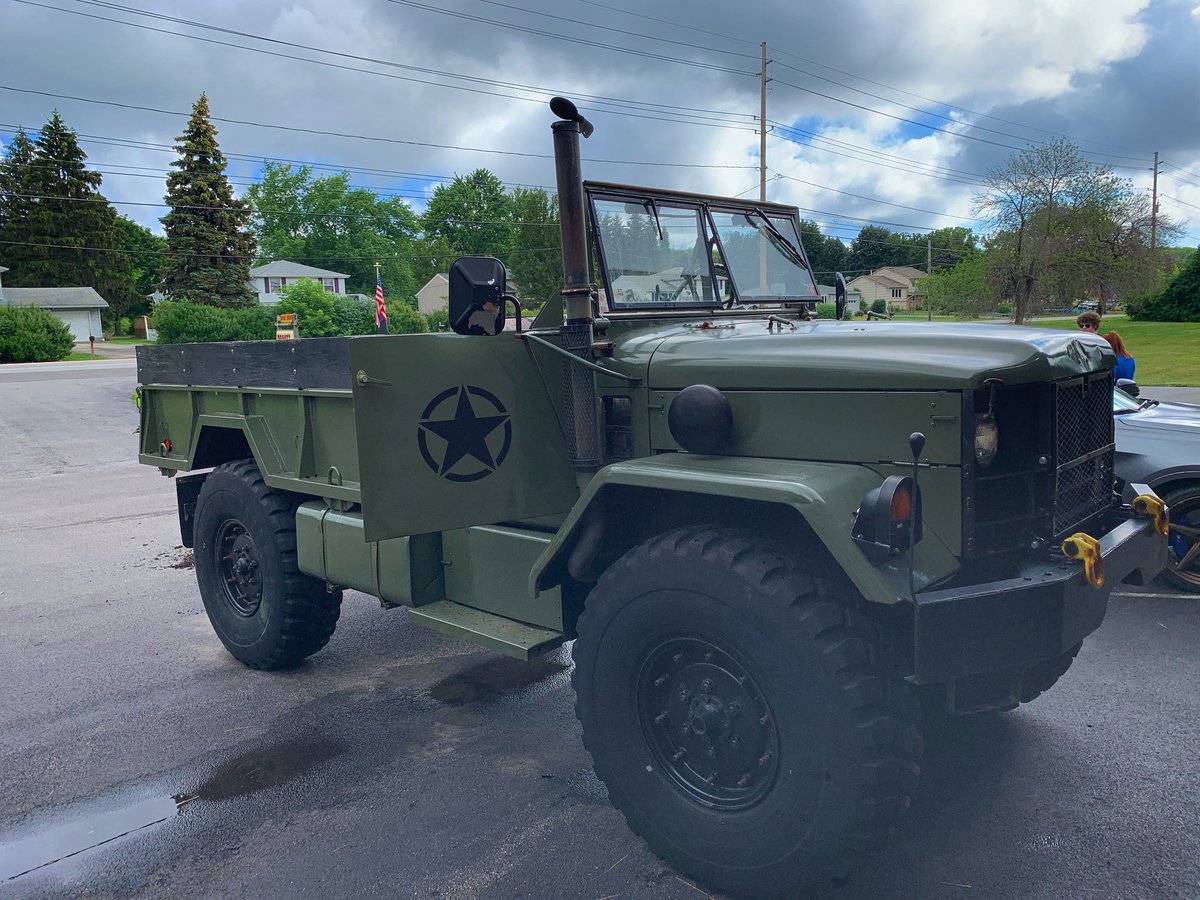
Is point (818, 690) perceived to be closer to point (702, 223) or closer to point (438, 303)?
point (702, 223)

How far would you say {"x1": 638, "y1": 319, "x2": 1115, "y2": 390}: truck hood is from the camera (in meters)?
2.95

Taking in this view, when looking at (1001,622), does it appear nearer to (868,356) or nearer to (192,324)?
(868,356)

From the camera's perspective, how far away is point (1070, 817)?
3.38m

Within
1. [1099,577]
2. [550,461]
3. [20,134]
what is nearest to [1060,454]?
[1099,577]

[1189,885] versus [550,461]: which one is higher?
[550,461]

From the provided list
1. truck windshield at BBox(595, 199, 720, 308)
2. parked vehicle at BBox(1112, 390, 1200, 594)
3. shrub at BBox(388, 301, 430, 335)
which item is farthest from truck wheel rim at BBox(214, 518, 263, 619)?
shrub at BBox(388, 301, 430, 335)

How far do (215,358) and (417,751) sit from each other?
8.38 ft

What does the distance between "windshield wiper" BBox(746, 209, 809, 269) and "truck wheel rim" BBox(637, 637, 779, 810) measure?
263 cm

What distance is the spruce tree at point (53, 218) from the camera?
59000mm

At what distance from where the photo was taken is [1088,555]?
9.39 ft

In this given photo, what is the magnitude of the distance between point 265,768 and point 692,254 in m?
3.08

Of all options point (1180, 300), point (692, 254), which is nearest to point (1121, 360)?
point (692, 254)

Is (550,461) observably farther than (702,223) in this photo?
No

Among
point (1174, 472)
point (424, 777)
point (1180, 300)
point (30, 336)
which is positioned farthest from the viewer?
point (1180, 300)
